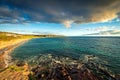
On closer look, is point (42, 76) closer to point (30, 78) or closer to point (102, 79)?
point (30, 78)

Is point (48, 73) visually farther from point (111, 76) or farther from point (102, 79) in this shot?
point (111, 76)

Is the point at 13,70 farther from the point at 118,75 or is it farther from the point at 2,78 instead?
the point at 118,75

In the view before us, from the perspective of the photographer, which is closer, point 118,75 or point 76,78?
point 76,78

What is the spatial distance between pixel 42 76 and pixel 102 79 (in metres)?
11.8

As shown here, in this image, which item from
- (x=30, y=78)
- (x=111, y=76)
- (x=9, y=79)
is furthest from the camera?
(x=111, y=76)

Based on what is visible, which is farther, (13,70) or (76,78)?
(13,70)

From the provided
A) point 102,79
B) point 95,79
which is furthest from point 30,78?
point 102,79

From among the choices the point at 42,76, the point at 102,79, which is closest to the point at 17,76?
the point at 42,76

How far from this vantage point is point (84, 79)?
17547 mm

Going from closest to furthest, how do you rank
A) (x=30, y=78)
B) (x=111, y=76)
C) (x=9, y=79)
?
1. (x=9, y=79)
2. (x=30, y=78)
3. (x=111, y=76)

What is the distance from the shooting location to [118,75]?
2005 cm

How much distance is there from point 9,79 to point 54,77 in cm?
810

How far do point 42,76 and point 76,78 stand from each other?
6.76 meters

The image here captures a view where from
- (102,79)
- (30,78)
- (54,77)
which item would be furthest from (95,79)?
(30,78)
